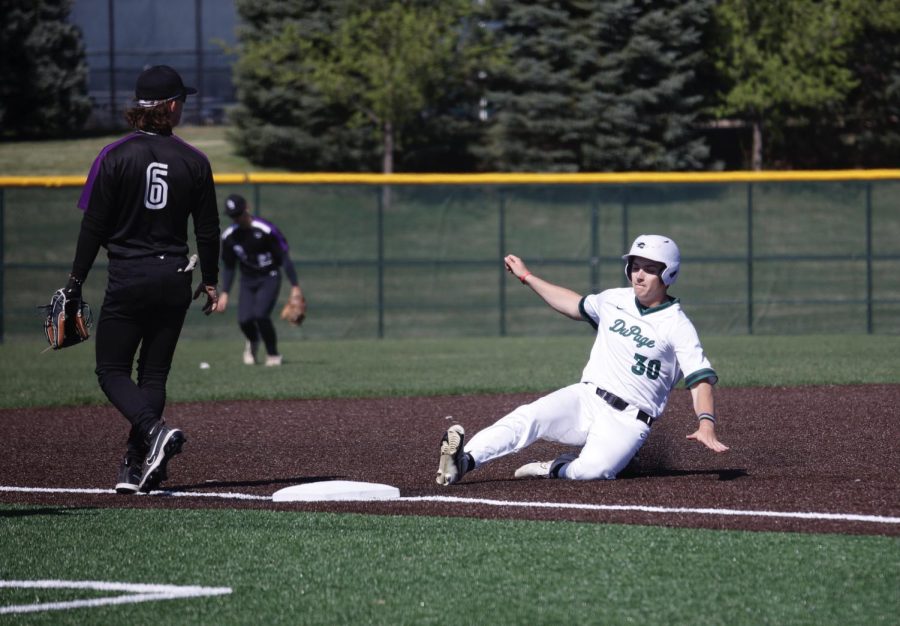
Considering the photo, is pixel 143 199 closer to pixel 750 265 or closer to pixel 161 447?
pixel 161 447

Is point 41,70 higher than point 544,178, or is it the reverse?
point 41,70

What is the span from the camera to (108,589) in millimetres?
4547

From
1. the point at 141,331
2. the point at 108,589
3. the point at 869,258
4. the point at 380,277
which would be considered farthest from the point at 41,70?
the point at 108,589

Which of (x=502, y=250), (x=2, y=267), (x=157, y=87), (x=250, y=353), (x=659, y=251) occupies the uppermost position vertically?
(x=157, y=87)

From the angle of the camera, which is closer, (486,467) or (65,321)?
(65,321)

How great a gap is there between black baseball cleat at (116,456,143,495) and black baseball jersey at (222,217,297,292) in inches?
315

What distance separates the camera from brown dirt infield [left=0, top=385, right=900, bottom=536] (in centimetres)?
594

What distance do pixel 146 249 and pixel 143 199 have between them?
23 cm

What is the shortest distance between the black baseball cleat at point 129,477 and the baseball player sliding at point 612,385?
145 cm

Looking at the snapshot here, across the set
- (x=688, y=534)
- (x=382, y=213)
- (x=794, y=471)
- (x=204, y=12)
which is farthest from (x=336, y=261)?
(x=204, y=12)

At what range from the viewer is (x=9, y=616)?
422 centimetres

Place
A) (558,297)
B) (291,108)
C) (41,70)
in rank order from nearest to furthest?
1. (558,297)
2. (291,108)
3. (41,70)

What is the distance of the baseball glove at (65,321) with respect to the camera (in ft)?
20.7

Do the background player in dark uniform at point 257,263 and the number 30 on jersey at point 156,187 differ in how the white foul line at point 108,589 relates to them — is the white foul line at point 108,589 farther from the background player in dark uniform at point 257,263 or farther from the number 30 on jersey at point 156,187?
the background player in dark uniform at point 257,263
